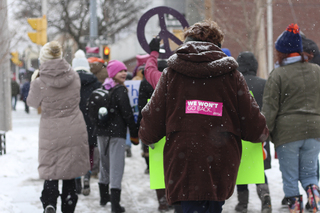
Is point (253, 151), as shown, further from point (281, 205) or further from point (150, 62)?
point (281, 205)

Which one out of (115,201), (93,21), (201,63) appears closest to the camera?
(201,63)

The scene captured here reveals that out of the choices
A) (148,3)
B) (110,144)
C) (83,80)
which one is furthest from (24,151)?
(148,3)

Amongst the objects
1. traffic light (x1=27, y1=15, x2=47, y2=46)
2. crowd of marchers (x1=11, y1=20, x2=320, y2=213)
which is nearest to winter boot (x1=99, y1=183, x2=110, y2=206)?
crowd of marchers (x1=11, y1=20, x2=320, y2=213)

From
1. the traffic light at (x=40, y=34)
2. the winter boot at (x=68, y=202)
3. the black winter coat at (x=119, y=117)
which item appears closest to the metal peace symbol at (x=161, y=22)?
the black winter coat at (x=119, y=117)

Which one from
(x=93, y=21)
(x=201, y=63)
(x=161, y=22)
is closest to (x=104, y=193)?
(x=161, y=22)

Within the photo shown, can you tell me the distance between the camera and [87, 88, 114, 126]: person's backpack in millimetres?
5266

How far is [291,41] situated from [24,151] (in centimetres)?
750

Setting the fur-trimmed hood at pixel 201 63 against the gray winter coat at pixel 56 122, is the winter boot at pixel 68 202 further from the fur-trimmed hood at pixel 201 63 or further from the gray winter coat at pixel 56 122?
the fur-trimmed hood at pixel 201 63

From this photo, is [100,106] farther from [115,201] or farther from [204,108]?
[204,108]

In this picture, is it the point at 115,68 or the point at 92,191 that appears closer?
the point at 115,68

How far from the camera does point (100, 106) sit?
17.7ft

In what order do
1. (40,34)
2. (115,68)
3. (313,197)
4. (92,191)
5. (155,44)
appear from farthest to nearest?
1. (40,34)
2. (92,191)
3. (115,68)
4. (155,44)
5. (313,197)

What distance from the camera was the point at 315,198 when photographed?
4.51 metres

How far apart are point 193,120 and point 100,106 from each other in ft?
8.88
